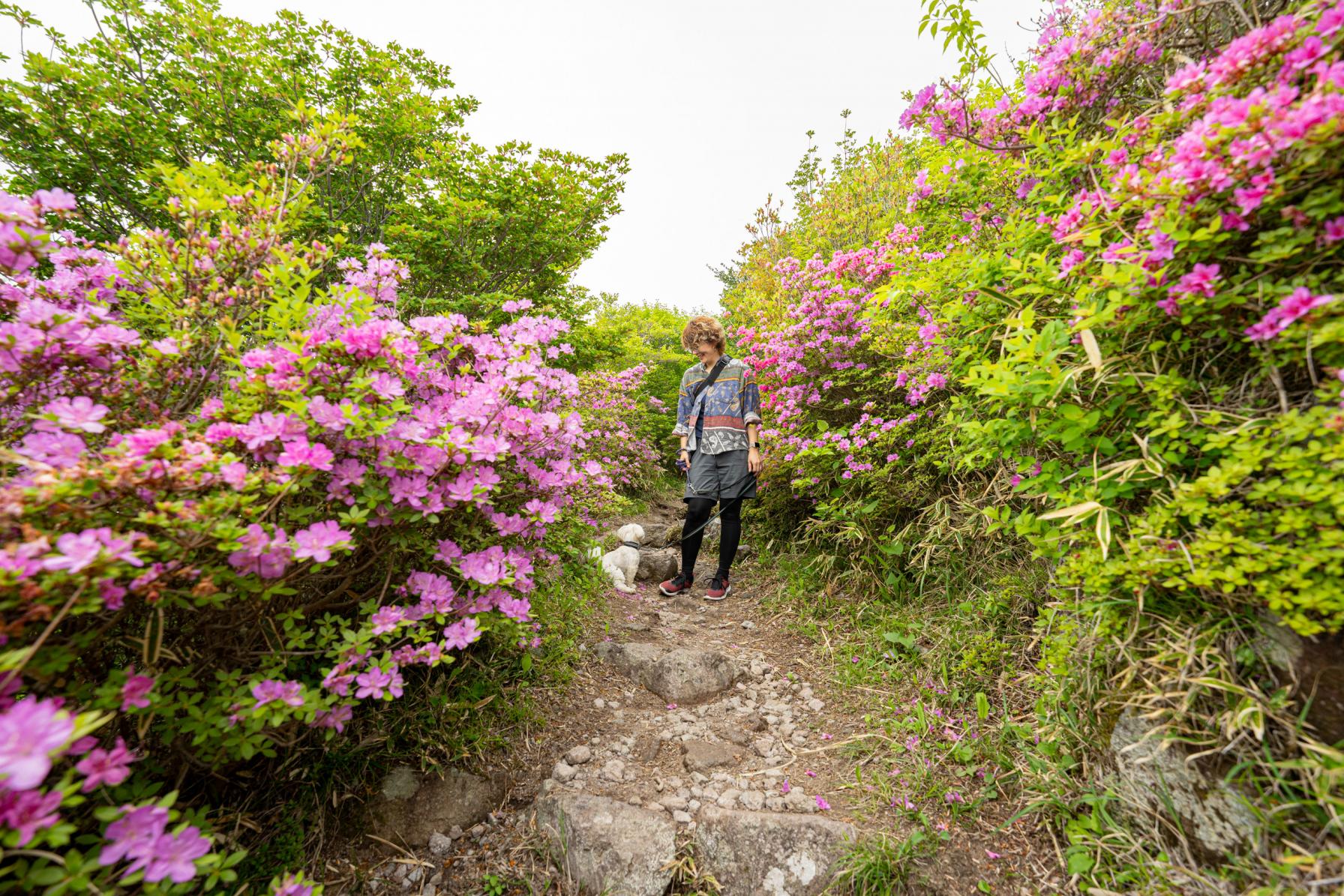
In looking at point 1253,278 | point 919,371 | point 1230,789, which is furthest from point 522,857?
point 919,371

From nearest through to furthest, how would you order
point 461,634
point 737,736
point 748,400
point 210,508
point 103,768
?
1. point 103,768
2. point 210,508
3. point 461,634
4. point 737,736
5. point 748,400

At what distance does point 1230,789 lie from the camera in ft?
3.60

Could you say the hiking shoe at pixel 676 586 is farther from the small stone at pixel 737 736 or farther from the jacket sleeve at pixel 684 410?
the small stone at pixel 737 736

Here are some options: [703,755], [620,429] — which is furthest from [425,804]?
[620,429]

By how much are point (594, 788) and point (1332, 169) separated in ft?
8.43

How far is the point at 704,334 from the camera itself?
3.78 m

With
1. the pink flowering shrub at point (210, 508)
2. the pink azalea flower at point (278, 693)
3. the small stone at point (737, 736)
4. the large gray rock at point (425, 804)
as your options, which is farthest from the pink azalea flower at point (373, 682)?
the small stone at point (737, 736)

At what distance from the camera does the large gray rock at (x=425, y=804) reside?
1557mm

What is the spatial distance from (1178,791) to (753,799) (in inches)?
46.9

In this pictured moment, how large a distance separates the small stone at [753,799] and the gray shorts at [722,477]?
2045 mm

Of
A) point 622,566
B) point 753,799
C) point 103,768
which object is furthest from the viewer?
point 622,566

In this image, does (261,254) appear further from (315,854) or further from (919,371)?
(919,371)

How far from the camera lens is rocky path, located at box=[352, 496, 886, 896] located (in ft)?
4.89

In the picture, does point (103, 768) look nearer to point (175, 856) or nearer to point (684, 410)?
point (175, 856)
